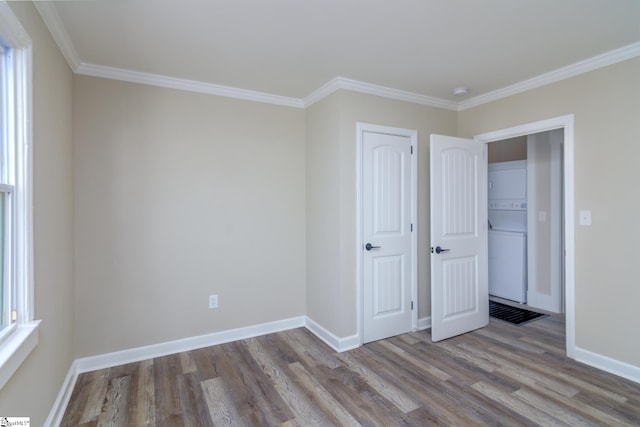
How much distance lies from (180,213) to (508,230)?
14.2ft

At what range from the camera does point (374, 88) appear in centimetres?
309

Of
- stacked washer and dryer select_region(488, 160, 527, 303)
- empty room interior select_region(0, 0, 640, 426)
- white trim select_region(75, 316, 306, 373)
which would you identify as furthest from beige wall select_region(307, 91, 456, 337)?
stacked washer and dryer select_region(488, 160, 527, 303)

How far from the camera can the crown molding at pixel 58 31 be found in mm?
1795

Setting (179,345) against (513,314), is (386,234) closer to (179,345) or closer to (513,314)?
(513,314)

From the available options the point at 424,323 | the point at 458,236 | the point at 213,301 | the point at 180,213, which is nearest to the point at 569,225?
the point at 458,236

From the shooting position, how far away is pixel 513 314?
388 centimetres

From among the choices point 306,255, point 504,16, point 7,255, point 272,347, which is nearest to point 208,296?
point 272,347

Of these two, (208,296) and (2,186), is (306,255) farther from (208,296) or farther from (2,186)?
(2,186)

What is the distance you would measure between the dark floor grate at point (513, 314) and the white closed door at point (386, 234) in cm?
129

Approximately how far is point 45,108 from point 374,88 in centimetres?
254

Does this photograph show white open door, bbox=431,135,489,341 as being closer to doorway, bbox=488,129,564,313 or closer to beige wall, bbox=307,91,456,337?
beige wall, bbox=307,91,456,337

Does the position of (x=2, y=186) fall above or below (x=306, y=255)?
above

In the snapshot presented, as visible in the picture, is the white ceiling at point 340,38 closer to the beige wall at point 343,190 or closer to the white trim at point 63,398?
the beige wall at point 343,190

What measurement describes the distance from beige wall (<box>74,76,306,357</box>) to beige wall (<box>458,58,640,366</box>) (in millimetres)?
2556
